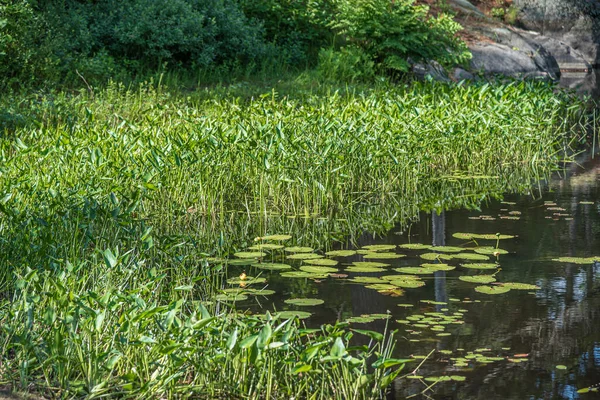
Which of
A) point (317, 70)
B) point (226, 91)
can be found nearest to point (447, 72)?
point (317, 70)

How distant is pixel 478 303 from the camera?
5.39m

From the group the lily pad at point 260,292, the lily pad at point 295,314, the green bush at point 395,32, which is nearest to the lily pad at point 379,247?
the lily pad at point 260,292

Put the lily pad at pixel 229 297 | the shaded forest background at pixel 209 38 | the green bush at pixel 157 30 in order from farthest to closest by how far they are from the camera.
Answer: the green bush at pixel 157 30 → the shaded forest background at pixel 209 38 → the lily pad at pixel 229 297

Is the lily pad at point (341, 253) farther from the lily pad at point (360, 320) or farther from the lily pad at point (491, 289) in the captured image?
the lily pad at point (360, 320)

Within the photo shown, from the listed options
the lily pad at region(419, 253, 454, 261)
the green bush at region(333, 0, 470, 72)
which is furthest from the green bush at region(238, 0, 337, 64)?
the lily pad at region(419, 253, 454, 261)

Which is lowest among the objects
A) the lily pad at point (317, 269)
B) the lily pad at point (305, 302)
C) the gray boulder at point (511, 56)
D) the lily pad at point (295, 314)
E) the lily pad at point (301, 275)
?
the lily pad at point (295, 314)

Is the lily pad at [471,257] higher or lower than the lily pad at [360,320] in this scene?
higher

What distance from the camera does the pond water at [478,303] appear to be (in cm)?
430

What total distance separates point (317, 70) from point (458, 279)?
32.1ft

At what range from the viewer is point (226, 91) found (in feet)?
42.2

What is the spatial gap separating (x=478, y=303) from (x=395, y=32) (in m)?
11.0


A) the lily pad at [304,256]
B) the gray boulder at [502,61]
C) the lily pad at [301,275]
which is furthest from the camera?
the gray boulder at [502,61]

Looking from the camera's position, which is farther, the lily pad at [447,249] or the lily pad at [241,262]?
the lily pad at [447,249]

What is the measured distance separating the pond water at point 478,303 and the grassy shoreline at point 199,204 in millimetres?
302
